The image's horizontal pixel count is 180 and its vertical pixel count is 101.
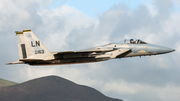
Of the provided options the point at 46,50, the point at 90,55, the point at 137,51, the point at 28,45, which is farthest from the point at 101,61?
the point at 28,45

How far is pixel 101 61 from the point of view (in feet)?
106

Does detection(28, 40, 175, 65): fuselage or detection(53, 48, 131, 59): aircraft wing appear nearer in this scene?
detection(53, 48, 131, 59): aircraft wing

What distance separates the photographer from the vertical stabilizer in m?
32.7

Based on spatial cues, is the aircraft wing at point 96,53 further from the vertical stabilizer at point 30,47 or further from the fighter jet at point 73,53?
the vertical stabilizer at point 30,47

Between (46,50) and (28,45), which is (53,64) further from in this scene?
(28,45)

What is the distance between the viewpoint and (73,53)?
31.9 m

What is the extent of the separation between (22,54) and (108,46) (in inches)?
449

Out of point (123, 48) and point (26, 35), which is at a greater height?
point (26, 35)

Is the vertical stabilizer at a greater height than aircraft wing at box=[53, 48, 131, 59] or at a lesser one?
greater

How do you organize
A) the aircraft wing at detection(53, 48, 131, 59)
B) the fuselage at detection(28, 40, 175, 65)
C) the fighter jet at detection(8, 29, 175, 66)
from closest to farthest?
the aircraft wing at detection(53, 48, 131, 59)
the fuselage at detection(28, 40, 175, 65)
the fighter jet at detection(8, 29, 175, 66)

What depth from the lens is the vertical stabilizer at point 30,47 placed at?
3271 cm

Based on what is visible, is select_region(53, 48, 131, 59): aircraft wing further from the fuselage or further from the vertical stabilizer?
the vertical stabilizer

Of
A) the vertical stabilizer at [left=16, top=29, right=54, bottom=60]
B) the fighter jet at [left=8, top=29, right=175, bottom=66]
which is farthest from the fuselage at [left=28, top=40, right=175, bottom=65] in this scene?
the vertical stabilizer at [left=16, top=29, right=54, bottom=60]

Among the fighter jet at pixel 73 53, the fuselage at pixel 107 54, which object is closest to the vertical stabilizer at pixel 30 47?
the fighter jet at pixel 73 53
